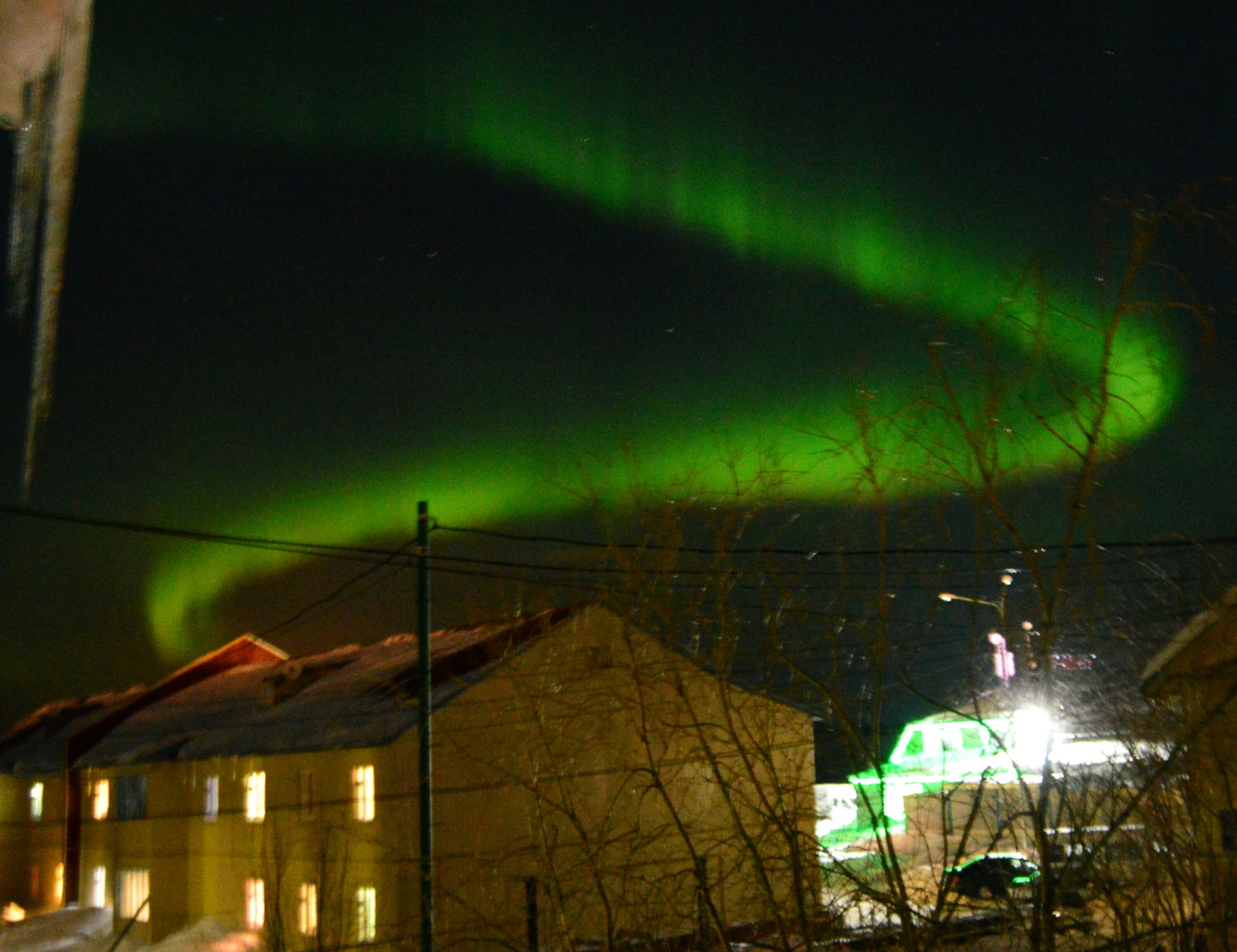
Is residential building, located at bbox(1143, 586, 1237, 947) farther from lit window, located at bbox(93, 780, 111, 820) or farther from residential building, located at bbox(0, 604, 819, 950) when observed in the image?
lit window, located at bbox(93, 780, 111, 820)

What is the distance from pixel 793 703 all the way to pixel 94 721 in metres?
35.0

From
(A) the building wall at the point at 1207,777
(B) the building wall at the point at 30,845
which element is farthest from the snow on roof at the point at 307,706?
(A) the building wall at the point at 1207,777

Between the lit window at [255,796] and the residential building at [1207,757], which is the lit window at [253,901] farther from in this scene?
the residential building at [1207,757]

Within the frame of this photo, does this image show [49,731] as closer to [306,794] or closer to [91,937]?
[91,937]

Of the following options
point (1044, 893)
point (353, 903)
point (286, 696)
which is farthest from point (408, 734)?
point (1044, 893)

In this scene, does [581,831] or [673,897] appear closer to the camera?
[581,831]

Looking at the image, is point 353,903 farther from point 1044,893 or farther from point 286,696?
point 1044,893

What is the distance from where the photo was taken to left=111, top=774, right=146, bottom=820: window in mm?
31797

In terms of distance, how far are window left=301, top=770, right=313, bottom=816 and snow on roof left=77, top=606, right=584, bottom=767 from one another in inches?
26.8

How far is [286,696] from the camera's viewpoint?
1152 inches

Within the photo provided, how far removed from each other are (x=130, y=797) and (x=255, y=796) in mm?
8076

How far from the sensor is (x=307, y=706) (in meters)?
27.3

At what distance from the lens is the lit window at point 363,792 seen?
2281 centimetres

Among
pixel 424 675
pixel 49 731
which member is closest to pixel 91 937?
pixel 49 731
